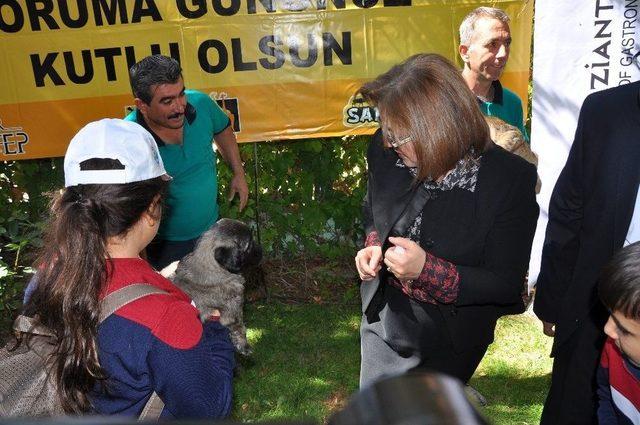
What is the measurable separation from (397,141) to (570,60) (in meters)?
2.74

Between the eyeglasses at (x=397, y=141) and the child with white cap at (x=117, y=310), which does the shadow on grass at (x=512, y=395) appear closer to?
the eyeglasses at (x=397, y=141)

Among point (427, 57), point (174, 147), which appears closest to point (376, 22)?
point (174, 147)

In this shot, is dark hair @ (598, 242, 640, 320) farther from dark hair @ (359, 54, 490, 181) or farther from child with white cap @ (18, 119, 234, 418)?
child with white cap @ (18, 119, 234, 418)

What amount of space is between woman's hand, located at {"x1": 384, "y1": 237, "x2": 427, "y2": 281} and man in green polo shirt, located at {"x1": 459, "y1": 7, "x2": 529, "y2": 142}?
2029 mm

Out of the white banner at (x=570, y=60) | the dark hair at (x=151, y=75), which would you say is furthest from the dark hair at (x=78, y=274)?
the white banner at (x=570, y=60)

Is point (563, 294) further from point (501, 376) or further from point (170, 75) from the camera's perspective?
point (170, 75)

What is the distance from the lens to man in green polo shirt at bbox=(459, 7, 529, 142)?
4.05 metres

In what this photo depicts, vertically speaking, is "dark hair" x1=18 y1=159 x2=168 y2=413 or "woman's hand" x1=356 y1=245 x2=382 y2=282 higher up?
"dark hair" x1=18 y1=159 x2=168 y2=413

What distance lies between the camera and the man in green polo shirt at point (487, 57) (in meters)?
4.05

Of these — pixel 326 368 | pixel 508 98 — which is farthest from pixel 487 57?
pixel 326 368

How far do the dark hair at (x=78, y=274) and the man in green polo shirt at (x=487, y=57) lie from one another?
9.30 ft

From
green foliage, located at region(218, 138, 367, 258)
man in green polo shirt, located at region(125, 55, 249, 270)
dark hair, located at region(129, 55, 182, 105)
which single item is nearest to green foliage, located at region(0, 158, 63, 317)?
green foliage, located at region(218, 138, 367, 258)

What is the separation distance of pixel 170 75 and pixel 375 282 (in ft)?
6.42

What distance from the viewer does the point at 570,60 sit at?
4.49 metres
